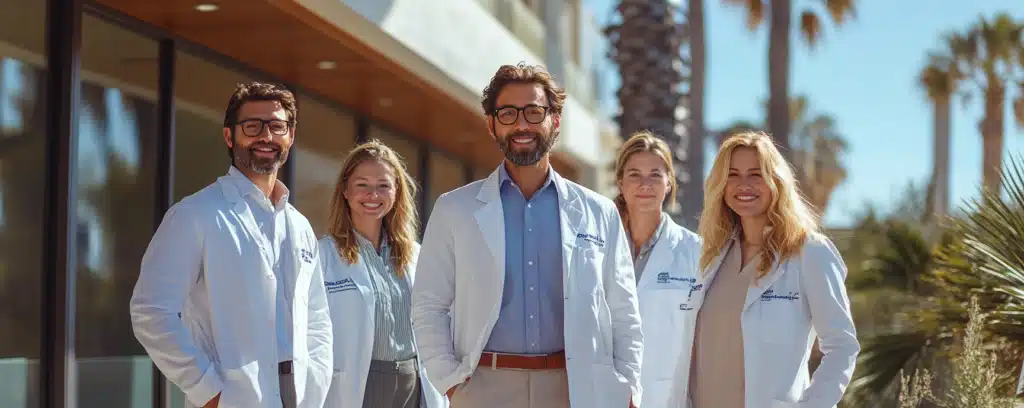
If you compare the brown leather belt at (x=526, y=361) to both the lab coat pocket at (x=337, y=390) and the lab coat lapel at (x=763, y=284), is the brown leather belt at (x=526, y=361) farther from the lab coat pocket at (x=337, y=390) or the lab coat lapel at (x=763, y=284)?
the lab coat pocket at (x=337, y=390)

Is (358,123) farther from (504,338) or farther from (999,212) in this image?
(504,338)

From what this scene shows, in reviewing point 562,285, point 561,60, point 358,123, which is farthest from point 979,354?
point 561,60

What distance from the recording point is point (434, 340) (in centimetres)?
575

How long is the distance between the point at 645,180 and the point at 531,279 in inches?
92.2

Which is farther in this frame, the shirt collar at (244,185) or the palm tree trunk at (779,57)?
the palm tree trunk at (779,57)

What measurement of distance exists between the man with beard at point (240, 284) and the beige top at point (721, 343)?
5.08 feet

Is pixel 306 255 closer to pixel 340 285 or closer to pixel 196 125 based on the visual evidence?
pixel 340 285

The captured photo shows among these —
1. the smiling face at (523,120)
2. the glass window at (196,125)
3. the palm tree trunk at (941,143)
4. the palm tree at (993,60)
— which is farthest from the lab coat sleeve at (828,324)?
the palm tree trunk at (941,143)

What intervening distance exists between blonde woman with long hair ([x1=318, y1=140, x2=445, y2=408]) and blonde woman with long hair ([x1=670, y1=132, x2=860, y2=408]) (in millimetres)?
1759

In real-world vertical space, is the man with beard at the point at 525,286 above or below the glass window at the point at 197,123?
below

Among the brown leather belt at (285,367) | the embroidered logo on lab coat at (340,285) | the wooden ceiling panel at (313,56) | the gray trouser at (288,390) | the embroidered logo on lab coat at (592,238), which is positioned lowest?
the gray trouser at (288,390)

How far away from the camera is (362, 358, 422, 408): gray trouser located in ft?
24.4

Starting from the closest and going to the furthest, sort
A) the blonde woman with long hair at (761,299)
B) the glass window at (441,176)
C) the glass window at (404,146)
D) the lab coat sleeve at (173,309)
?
the lab coat sleeve at (173,309) → the blonde woman with long hair at (761,299) → the glass window at (404,146) → the glass window at (441,176)

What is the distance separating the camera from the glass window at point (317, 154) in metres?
13.7
